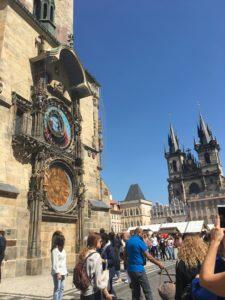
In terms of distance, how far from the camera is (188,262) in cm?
337

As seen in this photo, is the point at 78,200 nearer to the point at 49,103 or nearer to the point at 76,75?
the point at 49,103

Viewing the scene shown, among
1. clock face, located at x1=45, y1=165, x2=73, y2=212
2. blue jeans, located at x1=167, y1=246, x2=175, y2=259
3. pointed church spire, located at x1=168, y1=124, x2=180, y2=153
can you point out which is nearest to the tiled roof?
pointed church spire, located at x1=168, y1=124, x2=180, y2=153

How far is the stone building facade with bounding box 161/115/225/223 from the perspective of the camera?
8519 centimetres

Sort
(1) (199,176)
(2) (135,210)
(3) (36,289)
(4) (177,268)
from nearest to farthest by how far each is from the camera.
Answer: (4) (177,268), (3) (36,289), (2) (135,210), (1) (199,176)

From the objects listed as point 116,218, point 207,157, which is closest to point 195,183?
point 207,157

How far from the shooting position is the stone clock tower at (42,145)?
35.6 feet

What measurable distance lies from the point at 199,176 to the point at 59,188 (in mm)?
87720

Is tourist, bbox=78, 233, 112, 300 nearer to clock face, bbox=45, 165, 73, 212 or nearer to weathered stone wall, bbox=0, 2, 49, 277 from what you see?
weathered stone wall, bbox=0, 2, 49, 277

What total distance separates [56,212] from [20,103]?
5047 mm

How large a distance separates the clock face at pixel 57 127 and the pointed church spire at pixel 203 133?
89.6m

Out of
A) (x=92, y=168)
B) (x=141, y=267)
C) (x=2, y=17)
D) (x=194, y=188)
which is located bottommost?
(x=141, y=267)

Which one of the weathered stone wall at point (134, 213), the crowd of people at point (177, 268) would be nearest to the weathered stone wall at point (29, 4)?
the crowd of people at point (177, 268)

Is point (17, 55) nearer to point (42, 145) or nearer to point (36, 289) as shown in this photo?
point (42, 145)

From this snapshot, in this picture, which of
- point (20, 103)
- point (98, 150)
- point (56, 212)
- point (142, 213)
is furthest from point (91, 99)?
point (142, 213)
